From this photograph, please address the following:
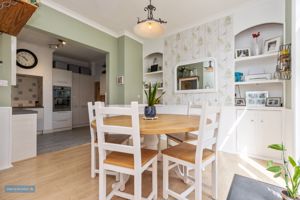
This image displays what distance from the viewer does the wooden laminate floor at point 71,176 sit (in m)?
1.57

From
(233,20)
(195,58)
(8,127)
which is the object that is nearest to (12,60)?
(8,127)

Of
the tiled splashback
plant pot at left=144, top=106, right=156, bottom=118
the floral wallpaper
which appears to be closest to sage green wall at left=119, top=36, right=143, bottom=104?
the floral wallpaper

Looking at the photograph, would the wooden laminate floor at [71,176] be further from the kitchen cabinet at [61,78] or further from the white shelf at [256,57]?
the kitchen cabinet at [61,78]

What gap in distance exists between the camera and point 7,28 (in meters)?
1.99

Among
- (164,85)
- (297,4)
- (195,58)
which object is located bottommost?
(164,85)

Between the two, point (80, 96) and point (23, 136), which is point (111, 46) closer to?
point (23, 136)

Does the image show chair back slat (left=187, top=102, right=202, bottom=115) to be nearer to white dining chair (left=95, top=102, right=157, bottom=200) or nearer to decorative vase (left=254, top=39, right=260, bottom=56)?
white dining chair (left=95, top=102, right=157, bottom=200)

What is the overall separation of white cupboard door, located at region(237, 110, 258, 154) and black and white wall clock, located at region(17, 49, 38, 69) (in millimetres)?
5277

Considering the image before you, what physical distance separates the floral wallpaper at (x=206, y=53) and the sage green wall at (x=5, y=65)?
292 cm

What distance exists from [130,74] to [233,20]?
2.43 meters

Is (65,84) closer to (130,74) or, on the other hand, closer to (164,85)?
(130,74)

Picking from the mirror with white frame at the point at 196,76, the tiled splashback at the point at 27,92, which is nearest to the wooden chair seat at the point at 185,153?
the mirror with white frame at the point at 196,76

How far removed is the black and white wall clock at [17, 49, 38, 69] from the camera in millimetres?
3965

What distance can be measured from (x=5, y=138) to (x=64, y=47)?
10.7 feet
